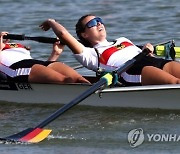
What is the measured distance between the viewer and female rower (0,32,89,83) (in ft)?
29.7

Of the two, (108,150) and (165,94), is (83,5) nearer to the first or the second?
(165,94)

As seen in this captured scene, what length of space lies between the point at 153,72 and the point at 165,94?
255 mm

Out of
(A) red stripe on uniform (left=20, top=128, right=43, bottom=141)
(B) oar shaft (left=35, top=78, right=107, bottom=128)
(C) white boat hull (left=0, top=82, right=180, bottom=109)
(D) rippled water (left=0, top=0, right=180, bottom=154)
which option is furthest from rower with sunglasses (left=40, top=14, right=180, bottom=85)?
(A) red stripe on uniform (left=20, top=128, right=43, bottom=141)

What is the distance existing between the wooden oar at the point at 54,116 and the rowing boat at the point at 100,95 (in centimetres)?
14

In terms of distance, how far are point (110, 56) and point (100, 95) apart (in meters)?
0.57

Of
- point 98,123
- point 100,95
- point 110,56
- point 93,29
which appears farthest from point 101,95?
point 93,29

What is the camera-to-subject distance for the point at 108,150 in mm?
7500

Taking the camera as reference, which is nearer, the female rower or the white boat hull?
the white boat hull

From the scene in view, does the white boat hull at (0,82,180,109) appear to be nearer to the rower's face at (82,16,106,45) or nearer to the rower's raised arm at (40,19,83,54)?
the rower's raised arm at (40,19,83,54)

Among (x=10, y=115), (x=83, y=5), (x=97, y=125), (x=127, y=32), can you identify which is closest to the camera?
(x=97, y=125)

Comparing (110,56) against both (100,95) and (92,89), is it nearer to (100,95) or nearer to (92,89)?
(100,95)

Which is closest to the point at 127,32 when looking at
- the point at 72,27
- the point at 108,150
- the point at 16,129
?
the point at 72,27

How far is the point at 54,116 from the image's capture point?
8094mm

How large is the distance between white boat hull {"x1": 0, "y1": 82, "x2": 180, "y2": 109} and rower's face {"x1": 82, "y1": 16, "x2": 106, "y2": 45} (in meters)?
0.56
